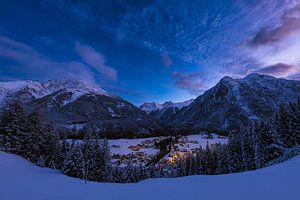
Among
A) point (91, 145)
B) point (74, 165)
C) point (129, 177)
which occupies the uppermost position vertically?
point (91, 145)

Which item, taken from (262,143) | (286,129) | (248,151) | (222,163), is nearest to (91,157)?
(222,163)

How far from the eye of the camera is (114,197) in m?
13.6

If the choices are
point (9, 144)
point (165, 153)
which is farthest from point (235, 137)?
point (165, 153)

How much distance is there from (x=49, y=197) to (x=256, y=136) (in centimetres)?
4345

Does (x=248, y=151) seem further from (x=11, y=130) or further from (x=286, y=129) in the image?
(x=11, y=130)

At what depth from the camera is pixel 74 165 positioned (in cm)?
3572

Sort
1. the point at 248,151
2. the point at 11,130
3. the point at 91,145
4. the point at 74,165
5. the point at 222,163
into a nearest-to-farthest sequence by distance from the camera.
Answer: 1. the point at 74,165
2. the point at 11,130
3. the point at 91,145
4. the point at 248,151
5. the point at 222,163

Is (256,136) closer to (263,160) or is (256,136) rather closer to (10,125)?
(263,160)

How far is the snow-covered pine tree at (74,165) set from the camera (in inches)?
1383

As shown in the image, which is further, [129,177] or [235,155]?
[129,177]

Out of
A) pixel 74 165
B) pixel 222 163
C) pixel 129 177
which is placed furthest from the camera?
pixel 129 177

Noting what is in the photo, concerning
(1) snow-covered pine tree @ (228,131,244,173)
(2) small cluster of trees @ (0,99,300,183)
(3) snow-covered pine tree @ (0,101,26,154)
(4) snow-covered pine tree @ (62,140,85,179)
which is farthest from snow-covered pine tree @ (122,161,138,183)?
(3) snow-covered pine tree @ (0,101,26,154)

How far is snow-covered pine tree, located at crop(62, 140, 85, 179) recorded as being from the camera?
35.1 meters

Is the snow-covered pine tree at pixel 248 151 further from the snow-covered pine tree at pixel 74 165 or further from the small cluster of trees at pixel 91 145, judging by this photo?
the snow-covered pine tree at pixel 74 165
